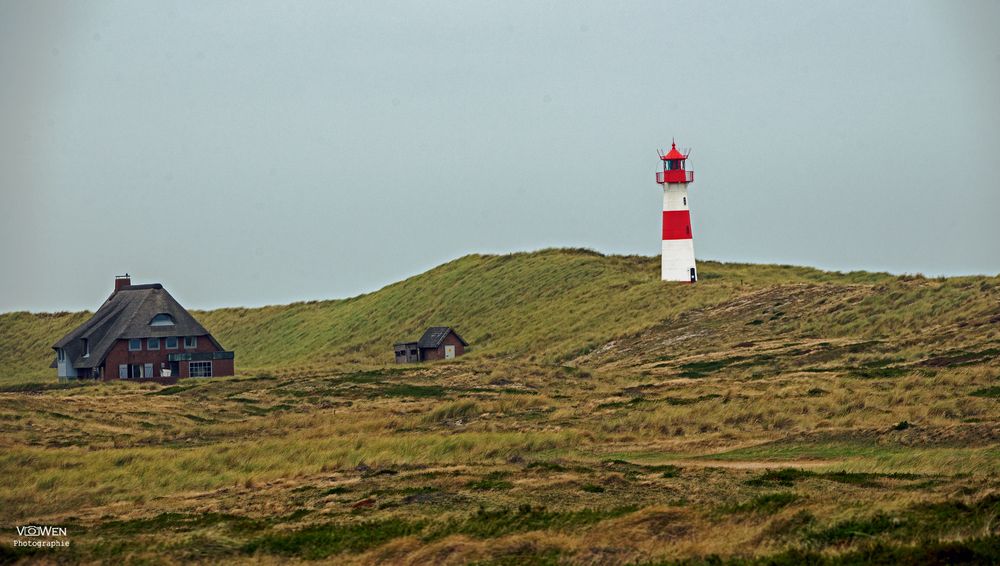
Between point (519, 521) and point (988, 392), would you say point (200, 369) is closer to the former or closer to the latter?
point (988, 392)

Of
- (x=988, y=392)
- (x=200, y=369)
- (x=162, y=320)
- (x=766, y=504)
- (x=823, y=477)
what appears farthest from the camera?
(x=162, y=320)

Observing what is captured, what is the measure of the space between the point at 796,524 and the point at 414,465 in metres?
12.4

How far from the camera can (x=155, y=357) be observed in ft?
253

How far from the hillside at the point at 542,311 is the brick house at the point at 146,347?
3239 mm

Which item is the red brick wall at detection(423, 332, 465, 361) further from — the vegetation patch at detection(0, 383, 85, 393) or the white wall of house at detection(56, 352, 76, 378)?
the vegetation patch at detection(0, 383, 85, 393)

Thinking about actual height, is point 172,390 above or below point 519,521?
above

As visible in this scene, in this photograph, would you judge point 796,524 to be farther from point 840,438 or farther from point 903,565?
point 840,438

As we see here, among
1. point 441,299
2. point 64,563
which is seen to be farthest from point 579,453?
point 441,299

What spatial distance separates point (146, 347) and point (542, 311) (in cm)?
3334

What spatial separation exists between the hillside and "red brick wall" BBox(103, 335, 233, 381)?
1.88 m

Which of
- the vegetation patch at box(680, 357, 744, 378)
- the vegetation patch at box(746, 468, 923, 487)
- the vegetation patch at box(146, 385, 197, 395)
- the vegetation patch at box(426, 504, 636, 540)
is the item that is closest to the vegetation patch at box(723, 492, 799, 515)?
the vegetation patch at box(426, 504, 636, 540)

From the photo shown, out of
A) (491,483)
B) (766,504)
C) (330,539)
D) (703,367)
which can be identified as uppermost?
(703,367)

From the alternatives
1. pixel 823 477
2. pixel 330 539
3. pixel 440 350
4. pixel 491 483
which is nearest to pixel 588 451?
pixel 491 483

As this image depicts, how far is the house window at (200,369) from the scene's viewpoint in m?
77.6
